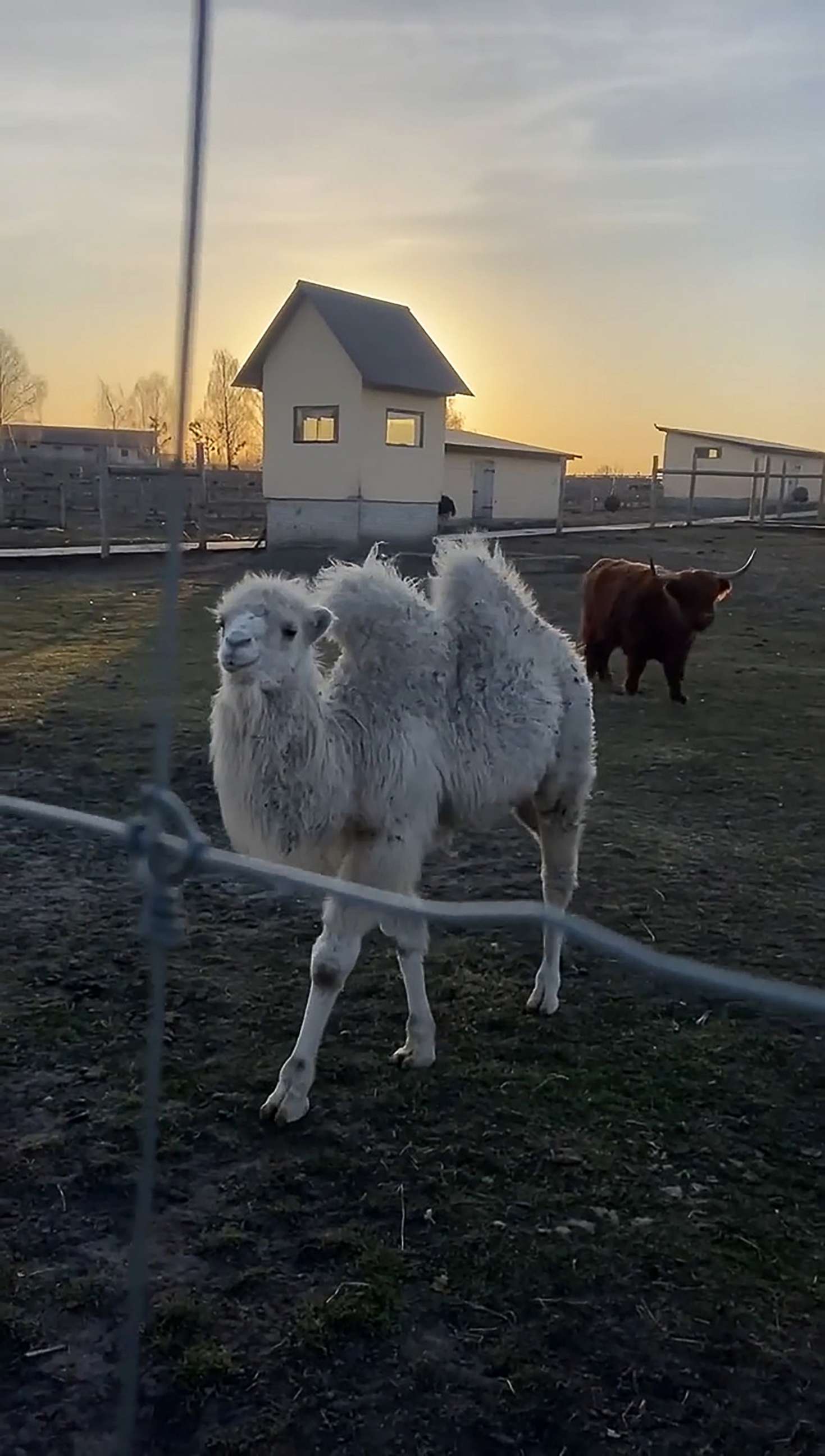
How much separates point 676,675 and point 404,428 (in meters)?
17.7

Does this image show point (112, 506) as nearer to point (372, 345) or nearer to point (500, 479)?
point (500, 479)

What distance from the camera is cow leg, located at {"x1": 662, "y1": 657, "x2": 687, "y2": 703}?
968 centimetres

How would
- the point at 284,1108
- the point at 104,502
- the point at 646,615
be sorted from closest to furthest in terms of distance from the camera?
1. the point at 284,1108
2. the point at 646,615
3. the point at 104,502

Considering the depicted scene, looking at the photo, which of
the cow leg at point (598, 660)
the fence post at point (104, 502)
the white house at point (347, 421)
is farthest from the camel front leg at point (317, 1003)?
the white house at point (347, 421)

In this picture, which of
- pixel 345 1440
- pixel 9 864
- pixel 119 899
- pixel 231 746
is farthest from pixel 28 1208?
pixel 9 864

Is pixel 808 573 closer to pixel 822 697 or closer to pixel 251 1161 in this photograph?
pixel 822 697

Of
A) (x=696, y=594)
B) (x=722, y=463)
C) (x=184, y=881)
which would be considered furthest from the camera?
(x=722, y=463)

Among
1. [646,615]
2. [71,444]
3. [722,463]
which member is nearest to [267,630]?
[646,615]

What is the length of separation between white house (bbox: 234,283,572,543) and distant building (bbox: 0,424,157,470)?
88.4 feet

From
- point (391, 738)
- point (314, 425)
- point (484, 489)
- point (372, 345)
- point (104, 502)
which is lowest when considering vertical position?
point (391, 738)

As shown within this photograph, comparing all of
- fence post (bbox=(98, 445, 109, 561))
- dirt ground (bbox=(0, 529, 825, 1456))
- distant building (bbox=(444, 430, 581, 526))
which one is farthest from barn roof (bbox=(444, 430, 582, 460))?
dirt ground (bbox=(0, 529, 825, 1456))

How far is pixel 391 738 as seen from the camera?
3539 millimetres

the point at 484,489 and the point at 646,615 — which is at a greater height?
the point at 484,489

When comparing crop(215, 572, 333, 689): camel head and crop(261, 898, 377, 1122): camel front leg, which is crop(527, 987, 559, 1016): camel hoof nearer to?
crop(261, 898, 377, 1122): camel front leg
